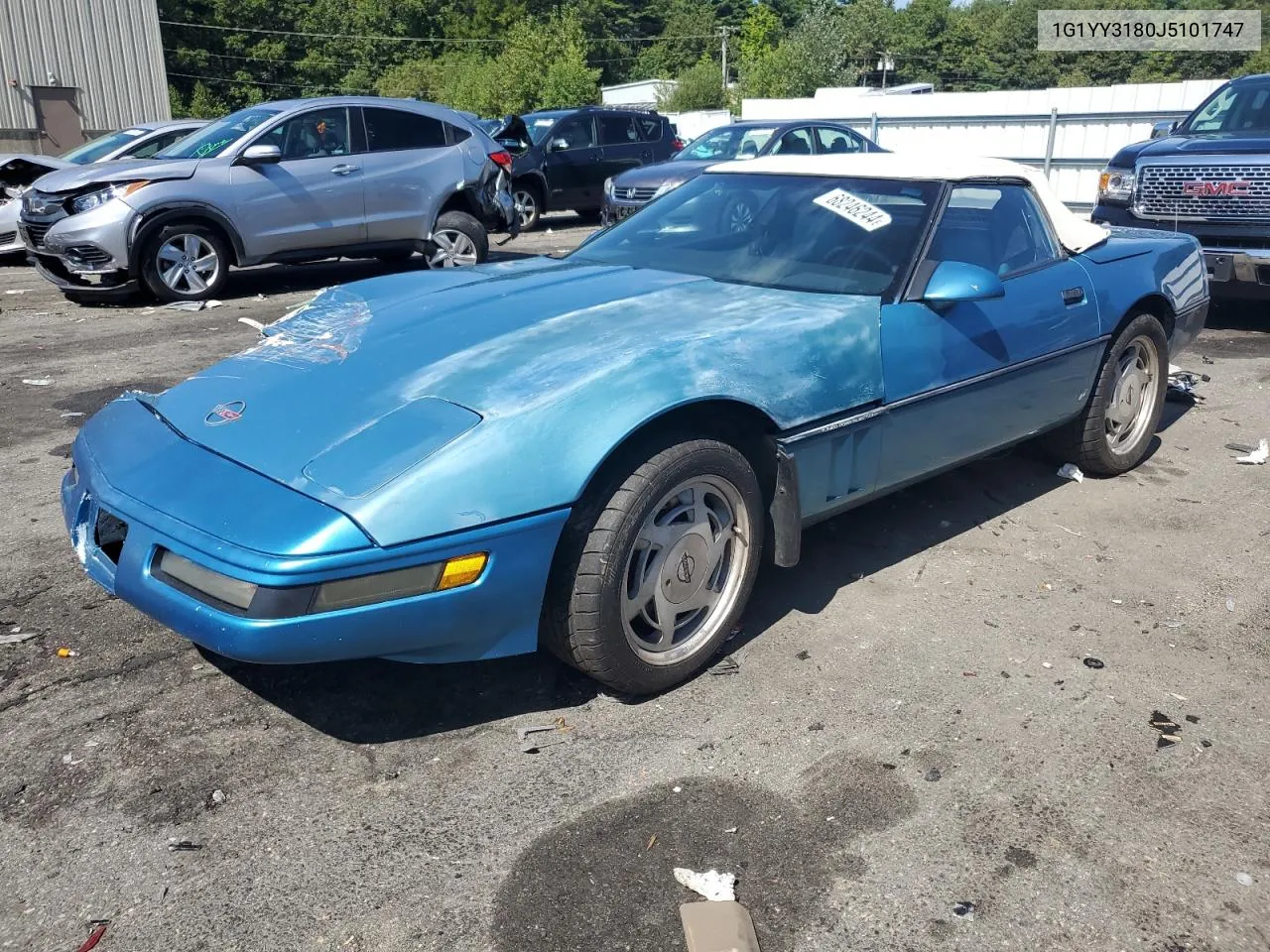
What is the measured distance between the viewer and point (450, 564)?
254 centimetres

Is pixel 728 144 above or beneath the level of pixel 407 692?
above

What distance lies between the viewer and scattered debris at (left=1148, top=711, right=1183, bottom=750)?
287 centimetres

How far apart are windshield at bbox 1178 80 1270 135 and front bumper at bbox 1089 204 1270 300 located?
124cm

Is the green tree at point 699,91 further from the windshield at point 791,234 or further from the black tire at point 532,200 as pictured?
the windshield at point 791,234

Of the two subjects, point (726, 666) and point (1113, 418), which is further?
point (1113, 418)

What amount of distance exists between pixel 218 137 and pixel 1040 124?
10.4 meters

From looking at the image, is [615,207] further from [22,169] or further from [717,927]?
[717,927]

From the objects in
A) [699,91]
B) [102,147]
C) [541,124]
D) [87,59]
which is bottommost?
[102,147]

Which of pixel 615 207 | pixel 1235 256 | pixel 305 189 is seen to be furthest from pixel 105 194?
pixel 1235 256

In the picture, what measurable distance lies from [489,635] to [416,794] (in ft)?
1.40

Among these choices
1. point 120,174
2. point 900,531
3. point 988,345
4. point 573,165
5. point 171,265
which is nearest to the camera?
point 988,345

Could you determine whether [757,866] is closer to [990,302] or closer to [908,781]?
[908,781]

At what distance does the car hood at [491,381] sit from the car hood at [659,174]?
29.9 feet

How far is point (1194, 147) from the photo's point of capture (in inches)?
315
